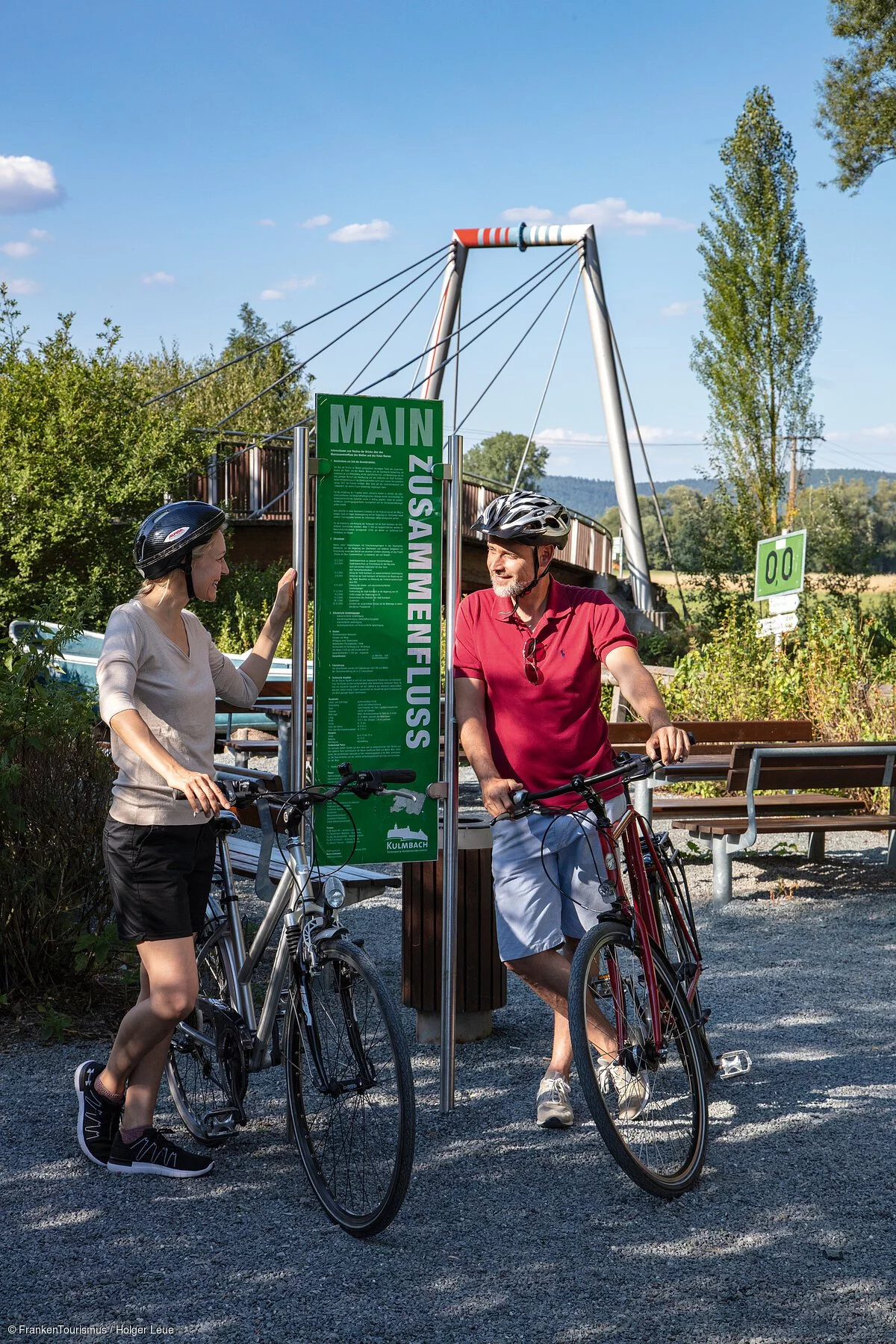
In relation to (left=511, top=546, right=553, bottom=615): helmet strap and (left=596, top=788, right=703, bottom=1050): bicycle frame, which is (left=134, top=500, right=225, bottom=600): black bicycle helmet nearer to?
(left=511, top=546, right=553, bottom=615): helmet strap

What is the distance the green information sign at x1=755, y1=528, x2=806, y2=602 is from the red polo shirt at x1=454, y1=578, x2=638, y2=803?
7.94 metres

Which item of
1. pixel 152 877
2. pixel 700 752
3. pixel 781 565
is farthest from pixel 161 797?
pixel 781 565

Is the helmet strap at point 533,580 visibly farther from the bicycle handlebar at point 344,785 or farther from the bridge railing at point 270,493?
the bridge railing at point 270,493

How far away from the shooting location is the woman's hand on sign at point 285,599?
13.4 feet

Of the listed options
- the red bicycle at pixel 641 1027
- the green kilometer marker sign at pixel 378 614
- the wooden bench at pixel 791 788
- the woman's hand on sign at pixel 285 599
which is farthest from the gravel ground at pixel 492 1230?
the wooden bench at pixel 791 788

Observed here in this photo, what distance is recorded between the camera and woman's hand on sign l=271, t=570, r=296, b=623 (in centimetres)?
409

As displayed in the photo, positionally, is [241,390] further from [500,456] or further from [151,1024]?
[500,456]

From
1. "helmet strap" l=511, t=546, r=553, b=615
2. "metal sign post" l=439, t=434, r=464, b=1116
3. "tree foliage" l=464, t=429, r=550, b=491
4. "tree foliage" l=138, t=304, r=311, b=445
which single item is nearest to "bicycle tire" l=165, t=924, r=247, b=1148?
"metal sign post" l=439, t=434, r=464, b=1116

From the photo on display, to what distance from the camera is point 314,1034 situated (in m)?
3.57

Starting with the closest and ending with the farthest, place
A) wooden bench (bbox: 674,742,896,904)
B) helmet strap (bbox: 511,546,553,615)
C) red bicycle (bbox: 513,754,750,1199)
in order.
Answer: red bicycle (bbox: 513,754,750,1199) < helmet strap (bbox: 511,546,553,615) < wooden bench (bbox: 674,742,896,904)

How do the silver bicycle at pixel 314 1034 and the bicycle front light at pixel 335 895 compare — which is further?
the bicycle front light at pixel 335 895

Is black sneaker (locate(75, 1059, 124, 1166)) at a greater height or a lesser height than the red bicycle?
lesser

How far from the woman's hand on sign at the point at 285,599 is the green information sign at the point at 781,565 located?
820 cm

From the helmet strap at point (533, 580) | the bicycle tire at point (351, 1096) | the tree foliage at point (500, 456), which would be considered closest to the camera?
the bicycle tire at point (351, 1096)
